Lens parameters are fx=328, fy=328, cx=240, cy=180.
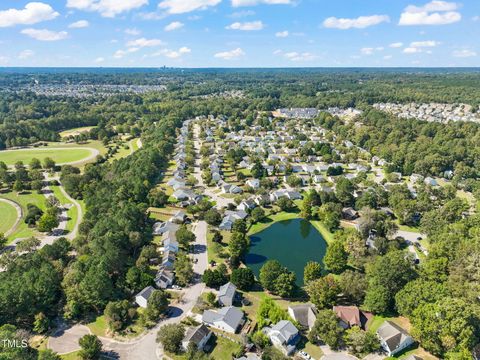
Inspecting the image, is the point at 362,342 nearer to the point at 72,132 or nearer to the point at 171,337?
the point at 171,337

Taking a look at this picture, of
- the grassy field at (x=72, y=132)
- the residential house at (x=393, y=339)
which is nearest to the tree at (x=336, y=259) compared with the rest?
the residential house at (x=393, y=339)

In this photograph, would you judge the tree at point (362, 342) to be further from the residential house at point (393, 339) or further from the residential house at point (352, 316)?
the residential house at point (352, 316)

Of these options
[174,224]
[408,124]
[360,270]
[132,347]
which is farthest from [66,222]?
[408,124]

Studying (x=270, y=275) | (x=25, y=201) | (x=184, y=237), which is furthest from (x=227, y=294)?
(x=25, y=201)

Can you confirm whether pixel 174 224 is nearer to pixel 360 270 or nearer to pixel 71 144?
pixel 360 270

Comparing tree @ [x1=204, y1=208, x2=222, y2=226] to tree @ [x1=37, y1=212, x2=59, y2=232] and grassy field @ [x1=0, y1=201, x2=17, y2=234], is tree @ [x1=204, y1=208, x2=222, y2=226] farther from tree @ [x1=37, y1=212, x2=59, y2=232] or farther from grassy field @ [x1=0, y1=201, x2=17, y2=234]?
grassy field @ [x1=0, y1=201, x2=17, y2=234]

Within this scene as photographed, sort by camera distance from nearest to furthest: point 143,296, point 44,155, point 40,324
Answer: point 40,324, point 143,296, point 44,155

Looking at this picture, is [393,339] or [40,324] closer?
[393,339]
